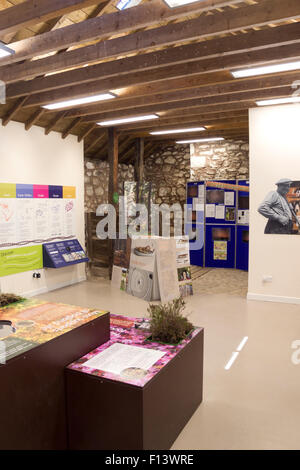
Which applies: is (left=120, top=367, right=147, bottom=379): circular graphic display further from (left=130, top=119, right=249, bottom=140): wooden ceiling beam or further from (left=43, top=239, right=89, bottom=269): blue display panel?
(left=130, top=119, right=249, bottom=140): wooden ceiling beam

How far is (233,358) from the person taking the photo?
3.79m

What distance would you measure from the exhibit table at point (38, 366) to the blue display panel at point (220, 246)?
21.1ft

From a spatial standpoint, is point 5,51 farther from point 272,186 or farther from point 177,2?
point 272,186

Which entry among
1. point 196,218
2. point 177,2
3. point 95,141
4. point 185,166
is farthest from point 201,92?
point 185,166

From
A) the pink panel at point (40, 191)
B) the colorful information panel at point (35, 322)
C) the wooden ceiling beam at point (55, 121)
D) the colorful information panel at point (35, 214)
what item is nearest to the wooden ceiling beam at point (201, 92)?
the wooden ceiling beam at point (55, 121)

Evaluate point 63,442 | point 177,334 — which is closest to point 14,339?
point 63,442

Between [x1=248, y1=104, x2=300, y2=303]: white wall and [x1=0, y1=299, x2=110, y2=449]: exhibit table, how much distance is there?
393 centimetres

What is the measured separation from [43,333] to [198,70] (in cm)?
337

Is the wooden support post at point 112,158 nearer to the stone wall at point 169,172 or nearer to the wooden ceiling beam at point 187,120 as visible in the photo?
the wooden ceiling beam at point 187,120

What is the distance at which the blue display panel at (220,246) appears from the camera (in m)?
8.65

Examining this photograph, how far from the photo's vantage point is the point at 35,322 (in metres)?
2.41

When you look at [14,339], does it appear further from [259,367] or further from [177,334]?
[259,367]

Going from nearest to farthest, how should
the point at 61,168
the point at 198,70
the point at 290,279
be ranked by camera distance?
1. the point at 198,70
2. the point at 290,279
3. the point at 61,168

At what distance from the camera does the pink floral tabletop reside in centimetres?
→ 210
